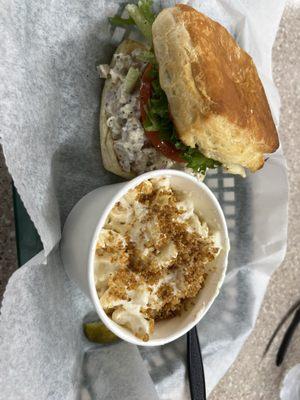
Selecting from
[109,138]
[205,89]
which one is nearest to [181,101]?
[205,89]

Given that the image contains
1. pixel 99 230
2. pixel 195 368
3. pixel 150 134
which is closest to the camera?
pixel 99 230

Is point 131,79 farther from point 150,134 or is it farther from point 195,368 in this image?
point 195,368

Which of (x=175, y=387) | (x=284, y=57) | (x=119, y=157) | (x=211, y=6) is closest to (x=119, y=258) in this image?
(x=119, y=157)

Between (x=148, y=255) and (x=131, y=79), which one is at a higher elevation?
(x=131, y=79)

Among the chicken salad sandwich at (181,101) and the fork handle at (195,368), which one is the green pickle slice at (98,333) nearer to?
the fork handle at (195,368)

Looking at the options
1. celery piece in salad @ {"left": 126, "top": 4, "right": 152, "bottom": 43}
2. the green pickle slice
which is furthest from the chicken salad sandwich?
the green pickle slice

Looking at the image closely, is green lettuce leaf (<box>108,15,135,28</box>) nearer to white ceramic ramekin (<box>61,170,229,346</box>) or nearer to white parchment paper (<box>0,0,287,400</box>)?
white parchment paper (<box>0,0,287,400</box>)
